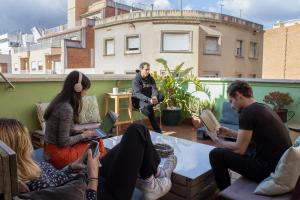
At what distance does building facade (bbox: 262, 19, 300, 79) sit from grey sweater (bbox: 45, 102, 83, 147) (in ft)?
67.0

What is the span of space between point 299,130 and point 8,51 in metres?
32.1

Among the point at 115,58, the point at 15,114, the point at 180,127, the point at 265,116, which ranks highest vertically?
the point at 115,58

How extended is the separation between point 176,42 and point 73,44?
10132mm

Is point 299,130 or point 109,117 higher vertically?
point 109,117

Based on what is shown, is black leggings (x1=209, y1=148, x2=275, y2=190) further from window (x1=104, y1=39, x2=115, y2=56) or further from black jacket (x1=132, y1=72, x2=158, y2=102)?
window (x1=104, y1=39, x2=115, y2=56)

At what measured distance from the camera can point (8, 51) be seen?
96.8 ft

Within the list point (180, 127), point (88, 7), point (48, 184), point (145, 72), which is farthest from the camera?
point (88, 7)

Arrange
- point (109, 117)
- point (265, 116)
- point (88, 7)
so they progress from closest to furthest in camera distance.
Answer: point (265, 116) → point (109, 117) → point (88, 7)

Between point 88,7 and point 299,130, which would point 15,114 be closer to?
point 299,130

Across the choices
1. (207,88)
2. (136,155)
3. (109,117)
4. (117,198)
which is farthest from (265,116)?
(207,88)

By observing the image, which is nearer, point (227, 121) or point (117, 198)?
point (117, 198)

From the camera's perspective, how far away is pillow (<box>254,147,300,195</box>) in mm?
1849

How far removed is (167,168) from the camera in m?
2.39

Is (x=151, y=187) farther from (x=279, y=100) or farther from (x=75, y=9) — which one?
(x=75, y=9)
